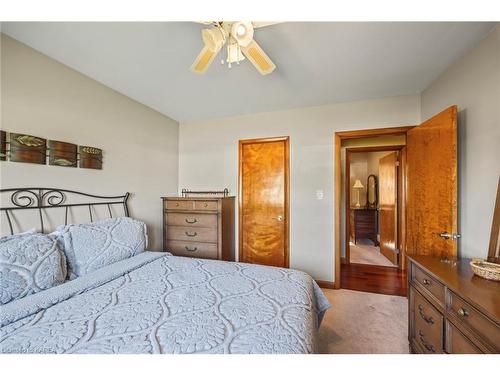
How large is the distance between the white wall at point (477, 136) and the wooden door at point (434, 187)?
0.13 m

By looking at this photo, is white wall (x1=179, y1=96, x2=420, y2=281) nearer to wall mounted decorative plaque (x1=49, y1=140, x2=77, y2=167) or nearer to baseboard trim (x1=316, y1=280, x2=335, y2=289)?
baseboard trim (x1=316, y1=280, x2=335, y2=289)

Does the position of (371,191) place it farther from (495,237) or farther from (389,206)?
(495,237)

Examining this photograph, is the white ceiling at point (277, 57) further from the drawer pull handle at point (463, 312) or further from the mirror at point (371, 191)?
the mirror at point (371, 191)

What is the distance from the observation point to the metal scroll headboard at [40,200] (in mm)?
1539

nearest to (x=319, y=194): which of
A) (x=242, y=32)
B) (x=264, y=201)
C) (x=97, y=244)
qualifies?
(x=264, y=201)

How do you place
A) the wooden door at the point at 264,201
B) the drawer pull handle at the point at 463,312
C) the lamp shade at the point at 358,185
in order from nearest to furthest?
the drawer pull handle at the point at 463,312, the wooden door at the point at 264,201, the lamp shade at the point at 358,185

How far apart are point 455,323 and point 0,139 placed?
3.06 meters

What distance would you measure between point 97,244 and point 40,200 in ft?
2.05

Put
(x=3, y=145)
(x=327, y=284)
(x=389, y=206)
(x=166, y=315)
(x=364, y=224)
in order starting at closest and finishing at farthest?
(x=166, y=315) → (x=3, y=145) → (x=327, y=284) → (x=389, y=206) → (x=364, y=224)

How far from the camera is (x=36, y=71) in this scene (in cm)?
170

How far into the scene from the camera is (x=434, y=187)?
1.93 meters

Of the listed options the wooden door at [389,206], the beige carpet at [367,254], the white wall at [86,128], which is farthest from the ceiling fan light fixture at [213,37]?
the beige carpet at [367,254]

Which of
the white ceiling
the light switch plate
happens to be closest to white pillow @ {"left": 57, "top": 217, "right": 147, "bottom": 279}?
the white ceiling

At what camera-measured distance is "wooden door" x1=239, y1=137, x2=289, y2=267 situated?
9.95 feet
